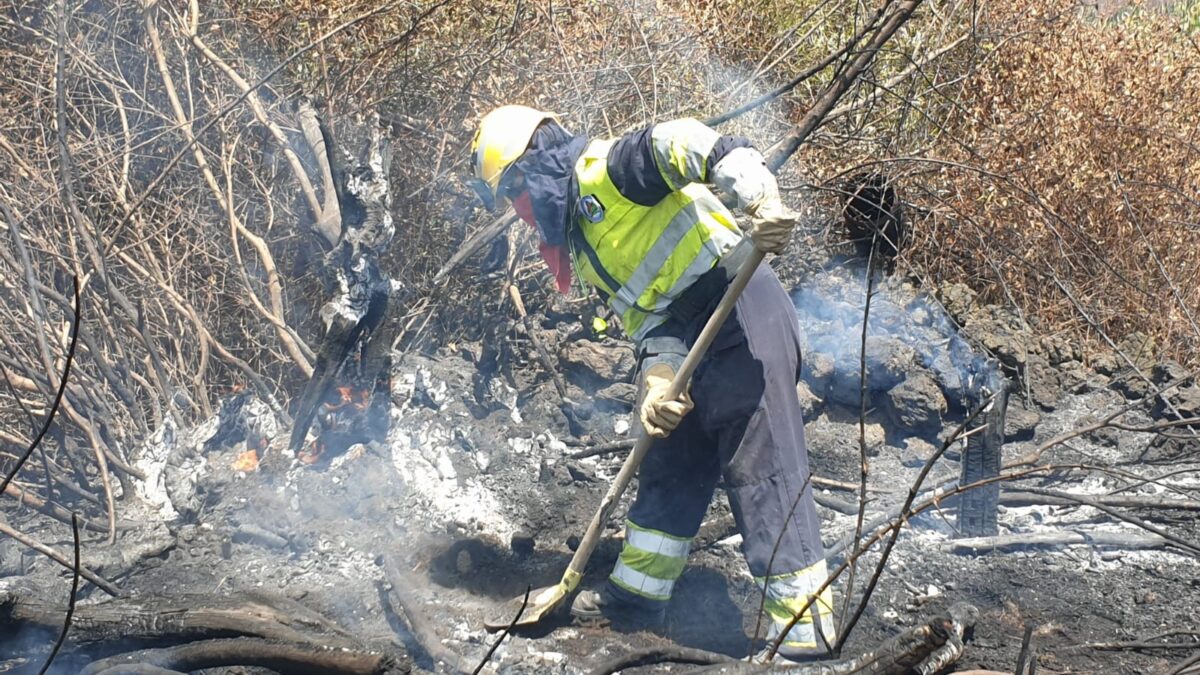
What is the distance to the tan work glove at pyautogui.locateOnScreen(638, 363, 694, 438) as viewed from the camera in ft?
10.7

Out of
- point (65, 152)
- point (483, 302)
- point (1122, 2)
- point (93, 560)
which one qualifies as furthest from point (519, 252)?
point (1122, 2)

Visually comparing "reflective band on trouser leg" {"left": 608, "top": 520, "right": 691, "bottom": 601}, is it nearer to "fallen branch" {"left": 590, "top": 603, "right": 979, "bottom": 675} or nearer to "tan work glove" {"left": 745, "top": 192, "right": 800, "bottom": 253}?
"fallen branch" {"left": 590, "top": 603, "right": 979, "bottom": 675}

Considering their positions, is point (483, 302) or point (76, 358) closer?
point (76, 358)

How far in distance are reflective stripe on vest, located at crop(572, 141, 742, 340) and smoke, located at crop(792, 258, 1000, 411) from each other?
2319 millimetres

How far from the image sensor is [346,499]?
→ 4.72 meters

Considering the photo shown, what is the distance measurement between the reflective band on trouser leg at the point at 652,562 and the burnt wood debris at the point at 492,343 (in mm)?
201

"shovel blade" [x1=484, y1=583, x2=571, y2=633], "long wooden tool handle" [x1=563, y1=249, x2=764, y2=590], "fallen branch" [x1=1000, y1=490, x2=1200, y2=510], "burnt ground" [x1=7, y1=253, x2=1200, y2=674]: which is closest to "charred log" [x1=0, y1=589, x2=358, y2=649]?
"burnt ground" [x1=7, y1=253, x2=1200, y2=674]

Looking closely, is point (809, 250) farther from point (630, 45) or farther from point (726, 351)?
point (726, 351)

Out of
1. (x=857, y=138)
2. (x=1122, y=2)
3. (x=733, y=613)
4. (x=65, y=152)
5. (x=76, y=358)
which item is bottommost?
(x=733, y=613)

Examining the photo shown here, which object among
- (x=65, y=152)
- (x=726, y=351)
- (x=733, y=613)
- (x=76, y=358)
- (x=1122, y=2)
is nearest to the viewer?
(x=726, y=351)

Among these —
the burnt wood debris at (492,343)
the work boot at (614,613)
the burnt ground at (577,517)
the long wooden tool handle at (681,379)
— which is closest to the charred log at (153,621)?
the burnt wood debris at (492,343)

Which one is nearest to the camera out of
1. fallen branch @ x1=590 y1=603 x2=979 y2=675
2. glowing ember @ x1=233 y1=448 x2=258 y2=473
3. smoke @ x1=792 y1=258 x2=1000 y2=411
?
fallen branch @ x1=590 y1=603 x2=979 y2=675

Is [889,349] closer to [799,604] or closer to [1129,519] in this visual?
[1129,519]

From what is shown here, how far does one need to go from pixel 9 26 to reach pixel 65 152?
4.62 feet
